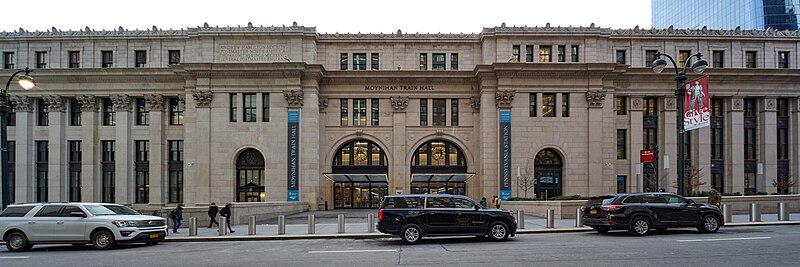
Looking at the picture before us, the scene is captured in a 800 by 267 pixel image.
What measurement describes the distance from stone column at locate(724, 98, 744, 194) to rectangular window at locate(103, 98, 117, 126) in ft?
158

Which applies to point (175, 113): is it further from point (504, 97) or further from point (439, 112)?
point (504, 97)

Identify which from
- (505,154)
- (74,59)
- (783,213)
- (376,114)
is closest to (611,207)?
(783,213)

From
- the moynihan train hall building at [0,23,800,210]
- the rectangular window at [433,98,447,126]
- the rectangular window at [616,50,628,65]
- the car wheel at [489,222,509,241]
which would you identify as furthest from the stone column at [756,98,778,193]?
the car wheel at [489,222,509,241]

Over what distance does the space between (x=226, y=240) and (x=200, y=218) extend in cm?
579

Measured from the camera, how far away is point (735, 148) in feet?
125

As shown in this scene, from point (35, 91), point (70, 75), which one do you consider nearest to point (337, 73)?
point (70, 75)

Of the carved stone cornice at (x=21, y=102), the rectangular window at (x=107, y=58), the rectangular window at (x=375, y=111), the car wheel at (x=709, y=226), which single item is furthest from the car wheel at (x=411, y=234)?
the carved stone cornice at (x=21, y=102)

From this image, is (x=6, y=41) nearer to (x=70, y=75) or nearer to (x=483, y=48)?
(x=70, y=75)

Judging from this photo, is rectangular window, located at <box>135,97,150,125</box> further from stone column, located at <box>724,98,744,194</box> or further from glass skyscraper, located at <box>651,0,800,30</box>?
glass skyscraper, located at <box>651,0,800,30</box>

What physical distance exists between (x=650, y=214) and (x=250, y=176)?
2880 centimetres

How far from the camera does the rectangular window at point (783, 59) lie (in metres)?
38.9

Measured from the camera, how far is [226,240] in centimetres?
1839

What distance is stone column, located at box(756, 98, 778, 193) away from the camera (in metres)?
37.9

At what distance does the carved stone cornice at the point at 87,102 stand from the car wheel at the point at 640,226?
3860 cm
